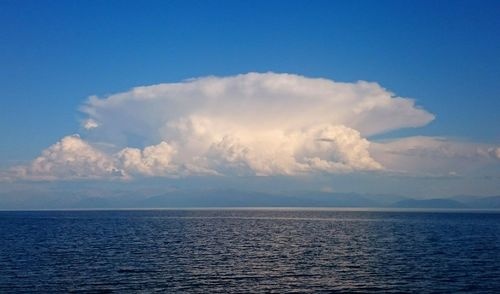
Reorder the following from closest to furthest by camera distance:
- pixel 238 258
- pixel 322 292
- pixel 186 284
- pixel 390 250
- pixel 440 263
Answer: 1. pixel 322 292
2. pixel 186 284
3. pixel 440 263
4. pixel 238 258
5. pixel 390 250

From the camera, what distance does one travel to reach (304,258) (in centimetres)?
7919

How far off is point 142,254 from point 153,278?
25.6 m

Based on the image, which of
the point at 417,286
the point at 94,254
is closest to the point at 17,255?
the point at 94,254

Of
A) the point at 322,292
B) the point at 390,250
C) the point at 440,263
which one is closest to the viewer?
the point at 322,292

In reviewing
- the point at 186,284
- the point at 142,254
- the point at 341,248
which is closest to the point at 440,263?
the point at 341,248

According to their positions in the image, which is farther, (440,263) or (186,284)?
(440,263)

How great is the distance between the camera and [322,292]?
170 ft

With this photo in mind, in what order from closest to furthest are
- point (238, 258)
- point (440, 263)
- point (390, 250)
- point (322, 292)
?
point (322, 292), point (440, 263), point (238, 258), point (390, 250)

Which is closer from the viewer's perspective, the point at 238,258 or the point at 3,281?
the point at 3,281

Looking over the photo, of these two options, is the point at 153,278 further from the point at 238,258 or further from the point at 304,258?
the point at 304,258

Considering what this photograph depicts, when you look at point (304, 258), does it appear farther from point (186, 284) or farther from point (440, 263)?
point (186, 284)

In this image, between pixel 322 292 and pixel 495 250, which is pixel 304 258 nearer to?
pixel 322 292

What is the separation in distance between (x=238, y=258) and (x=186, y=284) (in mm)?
23938

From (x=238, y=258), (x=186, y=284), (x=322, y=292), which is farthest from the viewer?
(x=238, y=258)
